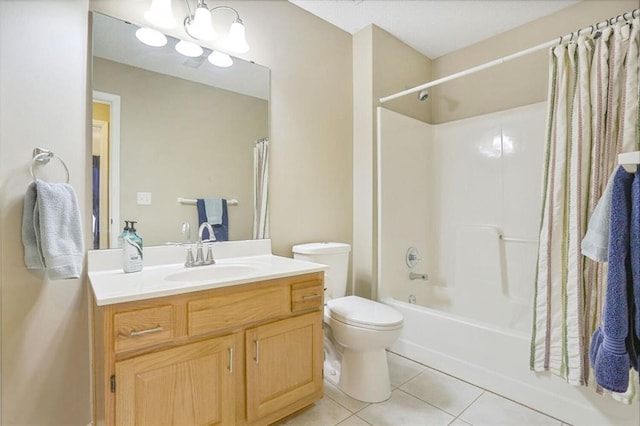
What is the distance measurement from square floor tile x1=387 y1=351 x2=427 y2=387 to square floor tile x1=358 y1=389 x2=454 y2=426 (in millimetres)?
174

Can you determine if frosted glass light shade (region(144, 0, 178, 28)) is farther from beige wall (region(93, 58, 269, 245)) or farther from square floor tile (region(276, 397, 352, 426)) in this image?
square floor tile (region(276, 397, 352, 426))

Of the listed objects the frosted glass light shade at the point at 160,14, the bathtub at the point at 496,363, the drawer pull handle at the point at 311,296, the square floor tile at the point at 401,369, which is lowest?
the square floor tile at the point at 401,369

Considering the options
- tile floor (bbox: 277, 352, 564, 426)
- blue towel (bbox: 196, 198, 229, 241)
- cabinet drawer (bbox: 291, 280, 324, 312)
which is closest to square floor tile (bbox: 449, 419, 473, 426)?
tile floor (bbox: 277, 352, 564, 426)

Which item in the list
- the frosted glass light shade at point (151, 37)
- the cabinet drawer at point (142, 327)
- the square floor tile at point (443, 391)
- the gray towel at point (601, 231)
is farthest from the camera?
the square floor tile at point (443, 391)

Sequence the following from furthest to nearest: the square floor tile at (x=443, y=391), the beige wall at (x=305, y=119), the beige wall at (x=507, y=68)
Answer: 1. the beige wall at (x=507, y=68)
2. the beige wall at (x=305, y=119)
3. the square floor tile at (x=443, y=391)

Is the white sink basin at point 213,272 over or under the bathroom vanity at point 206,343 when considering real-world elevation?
over

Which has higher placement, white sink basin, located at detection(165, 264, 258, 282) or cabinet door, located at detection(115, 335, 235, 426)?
white sink basin, located at detection(165, 264, 258, 282)

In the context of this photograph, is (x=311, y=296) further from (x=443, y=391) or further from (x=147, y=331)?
(x=443, y=391)

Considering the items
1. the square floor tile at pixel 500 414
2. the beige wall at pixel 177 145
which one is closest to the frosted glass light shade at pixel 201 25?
the beige wall at pixel 177 145

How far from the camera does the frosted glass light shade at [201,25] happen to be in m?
1.63

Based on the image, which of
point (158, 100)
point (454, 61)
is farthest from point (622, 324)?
point (454, 61)

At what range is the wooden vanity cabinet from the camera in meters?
1.07

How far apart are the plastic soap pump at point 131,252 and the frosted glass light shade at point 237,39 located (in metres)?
1.15

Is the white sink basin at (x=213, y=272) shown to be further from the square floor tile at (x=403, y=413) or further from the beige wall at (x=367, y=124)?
the beige wall at (x=367, y=124)
